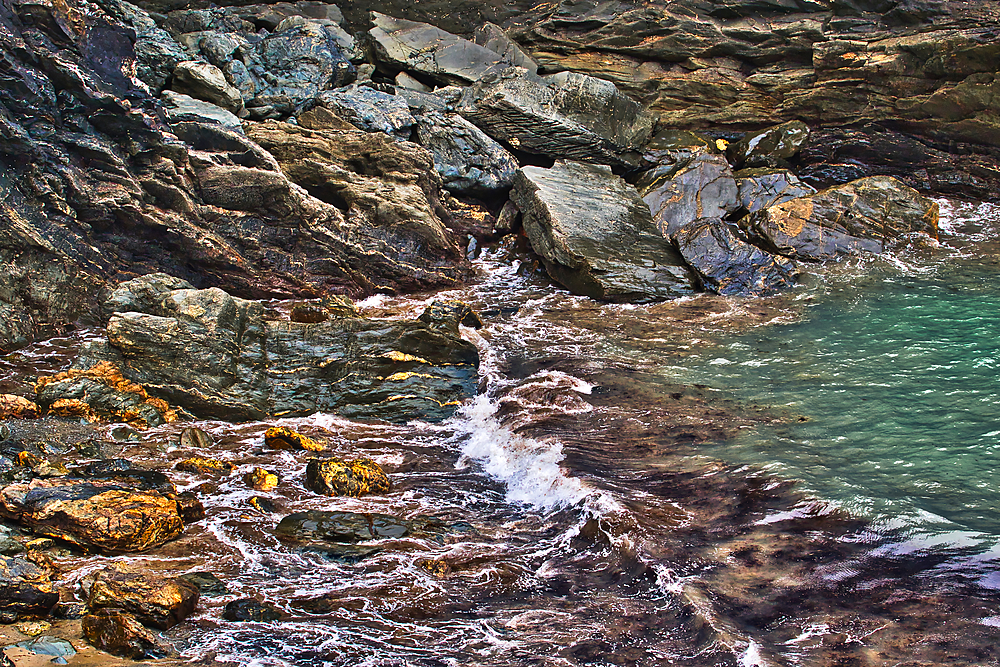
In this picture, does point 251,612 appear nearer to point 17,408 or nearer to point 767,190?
point 17,408

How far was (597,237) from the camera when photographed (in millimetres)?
10695

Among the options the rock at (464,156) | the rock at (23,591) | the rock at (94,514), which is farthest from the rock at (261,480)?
the rock at (464,156)

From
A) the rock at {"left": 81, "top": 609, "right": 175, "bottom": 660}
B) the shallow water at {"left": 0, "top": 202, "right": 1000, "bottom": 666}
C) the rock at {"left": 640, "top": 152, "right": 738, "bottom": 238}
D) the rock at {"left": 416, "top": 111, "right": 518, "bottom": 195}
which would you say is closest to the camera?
the rock at {"left": 81, "top": 609, "right": 175, "bottom": 660}

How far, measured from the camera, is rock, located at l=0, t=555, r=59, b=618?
368 cm

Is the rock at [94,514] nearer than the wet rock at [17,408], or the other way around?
the rock at [94,514]

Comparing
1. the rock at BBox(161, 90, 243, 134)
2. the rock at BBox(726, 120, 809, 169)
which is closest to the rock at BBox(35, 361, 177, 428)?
the rock at BBox(161, 90, 243, 134)

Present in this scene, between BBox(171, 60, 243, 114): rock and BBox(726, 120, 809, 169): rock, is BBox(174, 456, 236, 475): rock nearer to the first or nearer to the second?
BBox(171, 60, 243, 114): rock

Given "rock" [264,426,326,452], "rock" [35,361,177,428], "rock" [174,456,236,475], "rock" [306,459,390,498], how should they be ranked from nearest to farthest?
"rock" [306,459,390,498] < "rock" [174,456,236,475] < "rock" [264,426,326,452] < "rock" [35,361,177,428]

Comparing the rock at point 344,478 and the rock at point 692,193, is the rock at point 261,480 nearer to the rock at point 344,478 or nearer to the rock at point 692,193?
the rock at point 344,478

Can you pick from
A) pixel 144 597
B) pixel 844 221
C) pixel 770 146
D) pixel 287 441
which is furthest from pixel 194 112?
pixel 844 221

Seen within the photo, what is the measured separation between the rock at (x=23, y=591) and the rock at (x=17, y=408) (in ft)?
9.11

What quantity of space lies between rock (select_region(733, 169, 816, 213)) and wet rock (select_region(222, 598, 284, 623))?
9.35 metres

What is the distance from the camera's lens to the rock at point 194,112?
1064 centimetres

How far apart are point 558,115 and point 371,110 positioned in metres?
3.26
